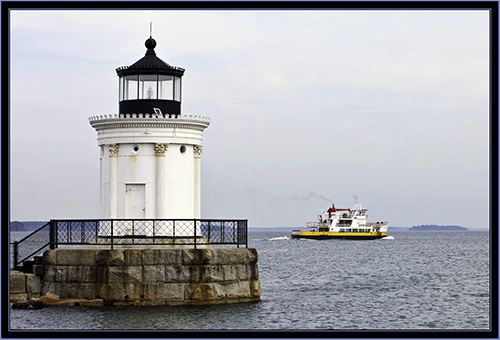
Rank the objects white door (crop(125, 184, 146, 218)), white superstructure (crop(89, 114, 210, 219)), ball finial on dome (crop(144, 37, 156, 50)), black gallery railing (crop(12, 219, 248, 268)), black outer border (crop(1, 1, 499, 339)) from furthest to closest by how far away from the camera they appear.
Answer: ball finial on dome (crop(144, 37, 156, 50)), white door (crop(125, 184, 146, 218)), white superstructure (crop(89, 114, 210, 219)), black gallery railing (crop(12, 219, 248, 268)), black outer border (crop(1, 1, 499, 339))

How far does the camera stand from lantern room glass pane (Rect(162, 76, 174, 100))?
22156 millimetres

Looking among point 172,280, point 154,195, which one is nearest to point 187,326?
point 172,280

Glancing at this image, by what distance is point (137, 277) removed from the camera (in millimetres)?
19016

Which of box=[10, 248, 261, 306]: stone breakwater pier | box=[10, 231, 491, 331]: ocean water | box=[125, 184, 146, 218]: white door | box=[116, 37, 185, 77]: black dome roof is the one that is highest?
box=[116, 37, 185, 77]: black dome roof

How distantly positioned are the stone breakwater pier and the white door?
2.28m

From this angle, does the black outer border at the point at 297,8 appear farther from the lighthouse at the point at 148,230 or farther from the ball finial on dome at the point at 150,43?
the ball finial on dome at the point at 150,43

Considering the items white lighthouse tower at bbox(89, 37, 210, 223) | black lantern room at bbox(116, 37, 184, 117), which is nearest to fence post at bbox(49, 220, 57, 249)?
white lighthouse tower at bbox(89, 37, 210, 223)

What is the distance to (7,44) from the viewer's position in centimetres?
1114

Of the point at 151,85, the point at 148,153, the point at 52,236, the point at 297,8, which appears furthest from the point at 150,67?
the point at 297,8

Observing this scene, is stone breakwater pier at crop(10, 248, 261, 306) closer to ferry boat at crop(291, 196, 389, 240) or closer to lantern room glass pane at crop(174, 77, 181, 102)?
lantern room glass pane at crop(174, 77, 181, 102)

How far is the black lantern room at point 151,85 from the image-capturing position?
21.9 m

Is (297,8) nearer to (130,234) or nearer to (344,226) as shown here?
(130,234)

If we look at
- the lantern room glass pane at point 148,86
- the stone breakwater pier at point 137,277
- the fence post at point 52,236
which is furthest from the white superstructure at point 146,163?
the stone breakwater pier at point 137,277

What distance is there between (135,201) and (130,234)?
35.5 inches
